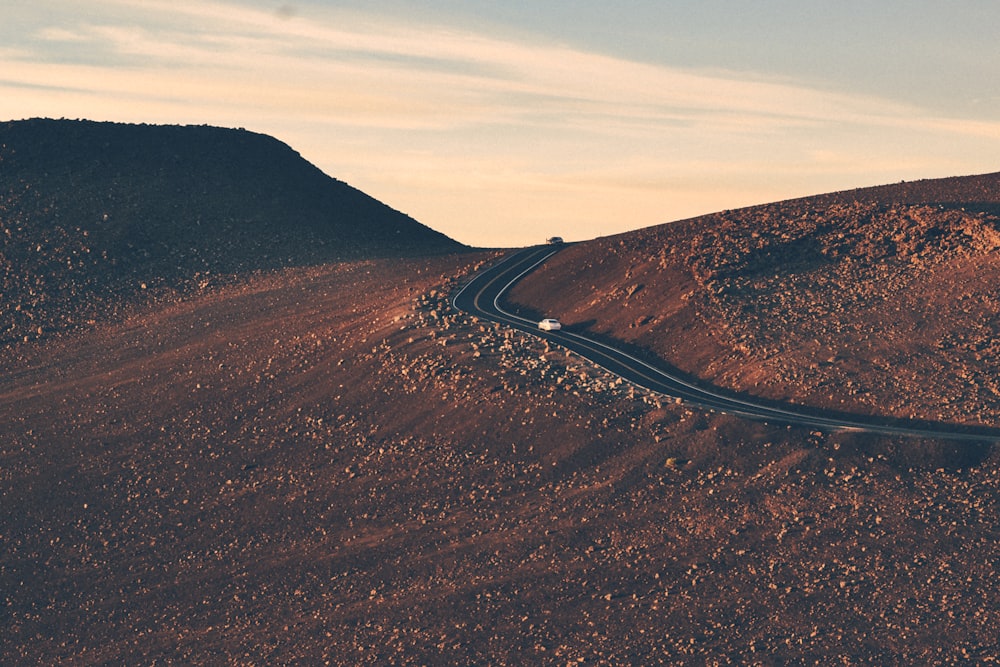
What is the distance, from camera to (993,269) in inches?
3344

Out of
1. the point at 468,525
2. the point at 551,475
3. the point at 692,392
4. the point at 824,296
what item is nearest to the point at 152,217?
the point at 824,296

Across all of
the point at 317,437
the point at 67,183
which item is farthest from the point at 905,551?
the point at 67,183

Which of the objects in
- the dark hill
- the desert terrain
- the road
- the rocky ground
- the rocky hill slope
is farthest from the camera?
the dark hill

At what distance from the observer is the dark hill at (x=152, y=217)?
120312mm

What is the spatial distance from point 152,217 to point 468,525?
7647 centimetres

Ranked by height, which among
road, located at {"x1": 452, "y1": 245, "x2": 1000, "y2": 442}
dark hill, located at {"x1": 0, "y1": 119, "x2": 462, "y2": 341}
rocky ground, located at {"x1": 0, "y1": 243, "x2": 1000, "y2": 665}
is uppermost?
dark hill, located at {"x1": 0, "y1": 119, "x2": 462, "y2": 341}

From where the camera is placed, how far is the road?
69.8 meters

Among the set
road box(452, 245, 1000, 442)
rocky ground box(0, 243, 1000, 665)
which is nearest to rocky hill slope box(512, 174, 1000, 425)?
road box(452, 245, 1000, 442)

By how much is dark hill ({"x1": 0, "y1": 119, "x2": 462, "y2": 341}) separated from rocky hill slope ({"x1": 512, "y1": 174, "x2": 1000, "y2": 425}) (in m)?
36.0

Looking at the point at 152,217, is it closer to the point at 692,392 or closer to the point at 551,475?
the point at 692,392

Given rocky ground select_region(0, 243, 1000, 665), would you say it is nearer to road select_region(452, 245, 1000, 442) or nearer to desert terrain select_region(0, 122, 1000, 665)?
desert terrain select_region(0, 122, 1000, 665)

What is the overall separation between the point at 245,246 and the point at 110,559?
58061 mm

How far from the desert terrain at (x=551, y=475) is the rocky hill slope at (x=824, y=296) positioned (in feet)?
0.84

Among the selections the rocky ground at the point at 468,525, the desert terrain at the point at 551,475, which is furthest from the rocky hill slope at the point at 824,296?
the rocky ground at the point at 468,525
